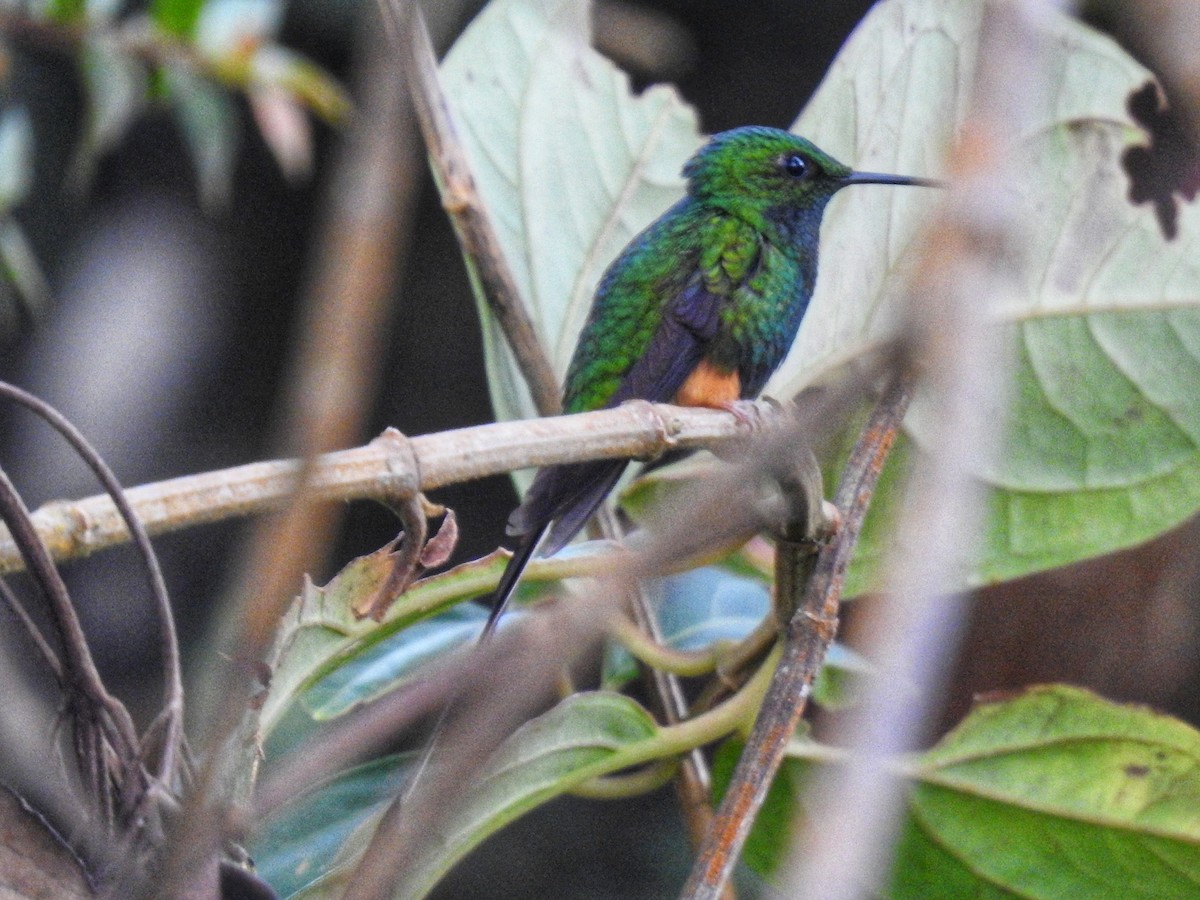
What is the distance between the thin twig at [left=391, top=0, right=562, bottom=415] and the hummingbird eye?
0.49m

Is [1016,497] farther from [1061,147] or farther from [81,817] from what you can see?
[81,817]

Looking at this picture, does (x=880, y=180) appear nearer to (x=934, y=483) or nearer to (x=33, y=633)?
(x=33, y=633)

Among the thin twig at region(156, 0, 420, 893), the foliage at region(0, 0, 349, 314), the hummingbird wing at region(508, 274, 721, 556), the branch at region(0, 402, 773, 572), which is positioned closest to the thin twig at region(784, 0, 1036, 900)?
the thin twig at region(156, 0, 420, 893)

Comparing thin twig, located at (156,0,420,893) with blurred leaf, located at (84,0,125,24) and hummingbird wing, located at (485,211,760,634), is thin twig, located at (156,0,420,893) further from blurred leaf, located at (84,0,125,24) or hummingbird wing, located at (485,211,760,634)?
blurred leaf, located at (84,0,125,24)

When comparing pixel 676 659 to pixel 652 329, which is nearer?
pixel 676 659

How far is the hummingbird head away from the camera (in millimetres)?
1709

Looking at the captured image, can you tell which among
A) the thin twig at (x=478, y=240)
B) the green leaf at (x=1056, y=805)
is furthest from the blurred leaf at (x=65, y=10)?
the green leaf at (x=1056, y=805)

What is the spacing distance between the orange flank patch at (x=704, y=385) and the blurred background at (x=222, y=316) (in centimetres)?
119

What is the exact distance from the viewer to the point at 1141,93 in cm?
134

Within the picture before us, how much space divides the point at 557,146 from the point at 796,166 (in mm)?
335

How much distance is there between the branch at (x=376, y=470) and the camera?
607 mm

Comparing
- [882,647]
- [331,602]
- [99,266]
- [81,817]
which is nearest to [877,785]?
[882,647]

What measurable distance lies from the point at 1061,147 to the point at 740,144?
20.5 inches

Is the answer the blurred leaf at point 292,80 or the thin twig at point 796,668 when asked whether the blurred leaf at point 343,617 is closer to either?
the thin twig at point 796,668
